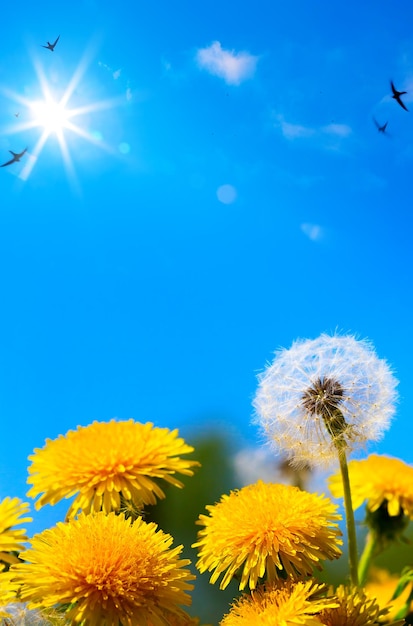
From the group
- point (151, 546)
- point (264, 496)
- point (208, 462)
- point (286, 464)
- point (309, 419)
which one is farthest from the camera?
point (208, 462)

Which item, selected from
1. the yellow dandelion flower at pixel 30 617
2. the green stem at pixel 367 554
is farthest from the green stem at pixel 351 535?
the yellow dandelion flower at pixel 30 617

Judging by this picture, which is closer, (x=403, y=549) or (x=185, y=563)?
(x=185, y=563)

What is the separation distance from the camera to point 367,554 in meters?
1.31

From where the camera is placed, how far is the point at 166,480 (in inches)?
46.5

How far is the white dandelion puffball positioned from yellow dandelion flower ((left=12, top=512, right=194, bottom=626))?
16.3 inches

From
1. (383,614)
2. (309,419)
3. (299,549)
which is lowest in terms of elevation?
(383,614)

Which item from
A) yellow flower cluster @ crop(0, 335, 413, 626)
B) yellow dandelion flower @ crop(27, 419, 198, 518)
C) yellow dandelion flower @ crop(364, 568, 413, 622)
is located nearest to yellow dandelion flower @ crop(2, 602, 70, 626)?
yellow flower cluster @ crop(0, 335, 413, 626)

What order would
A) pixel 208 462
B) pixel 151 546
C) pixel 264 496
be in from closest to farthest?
pixel 151 546
pixel 264 496
pixel 208 462

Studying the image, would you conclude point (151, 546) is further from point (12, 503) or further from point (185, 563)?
point (12, 503)

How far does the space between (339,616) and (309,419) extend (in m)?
0.40

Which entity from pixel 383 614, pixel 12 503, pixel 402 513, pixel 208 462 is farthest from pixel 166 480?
pixel 208 462

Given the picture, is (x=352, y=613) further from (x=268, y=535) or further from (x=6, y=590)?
(x=6, y=590)

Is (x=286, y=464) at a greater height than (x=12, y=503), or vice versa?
(x=286, y=464)

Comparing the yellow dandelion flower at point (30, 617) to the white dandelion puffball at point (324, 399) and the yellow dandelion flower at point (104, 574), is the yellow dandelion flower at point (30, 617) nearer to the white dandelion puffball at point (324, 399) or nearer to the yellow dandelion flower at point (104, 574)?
the yellow dandelion flower at point (104, 574)
